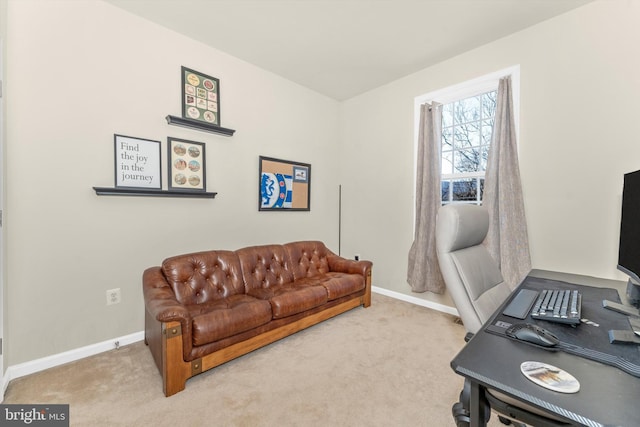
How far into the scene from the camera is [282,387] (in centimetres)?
180

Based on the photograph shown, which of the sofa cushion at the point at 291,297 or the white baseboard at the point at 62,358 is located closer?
the white baseboard at the point at 62,358

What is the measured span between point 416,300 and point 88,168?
3510mm

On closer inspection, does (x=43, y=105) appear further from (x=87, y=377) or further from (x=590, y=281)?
(x=590, y=281)

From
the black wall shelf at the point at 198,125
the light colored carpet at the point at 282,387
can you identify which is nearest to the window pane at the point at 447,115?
the light colored carpet at the point at 282,387

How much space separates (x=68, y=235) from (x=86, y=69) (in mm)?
1299

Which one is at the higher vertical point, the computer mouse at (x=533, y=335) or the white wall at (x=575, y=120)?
the white wall at (x=575, y=120)

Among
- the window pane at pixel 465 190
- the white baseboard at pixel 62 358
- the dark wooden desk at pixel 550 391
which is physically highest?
the window pane at pixel 465 190

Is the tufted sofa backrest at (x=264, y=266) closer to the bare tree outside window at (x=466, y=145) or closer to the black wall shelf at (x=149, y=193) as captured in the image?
the black wall shelf at (x=149, y=193)

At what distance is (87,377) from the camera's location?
189 cm

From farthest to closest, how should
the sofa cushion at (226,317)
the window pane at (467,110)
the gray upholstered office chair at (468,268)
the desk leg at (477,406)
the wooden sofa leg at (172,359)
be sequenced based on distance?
1. the window pane at (467,110)
2. the sofa cushion at (226,317)
3. the wooden sofa leg at (172,359)
4. the gray upholstered office chair at (468,268)
5. the desk leg at (477,406)

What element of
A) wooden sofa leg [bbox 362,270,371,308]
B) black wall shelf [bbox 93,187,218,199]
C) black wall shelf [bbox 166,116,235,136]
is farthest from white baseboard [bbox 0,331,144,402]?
wooden sofa leg [bbox 362,270,371,308]

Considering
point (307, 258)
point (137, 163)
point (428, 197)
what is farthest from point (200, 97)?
point (428, 197)

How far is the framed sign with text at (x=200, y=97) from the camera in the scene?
2666 mm

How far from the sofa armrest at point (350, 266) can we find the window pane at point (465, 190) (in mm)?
1268
